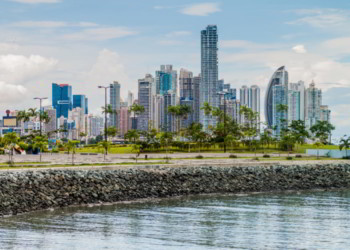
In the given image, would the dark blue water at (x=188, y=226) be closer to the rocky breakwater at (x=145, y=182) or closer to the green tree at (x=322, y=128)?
the rocky breakwater at (x=145, y=182)

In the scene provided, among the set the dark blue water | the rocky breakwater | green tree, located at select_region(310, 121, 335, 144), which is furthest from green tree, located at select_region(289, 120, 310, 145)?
the dark blue water

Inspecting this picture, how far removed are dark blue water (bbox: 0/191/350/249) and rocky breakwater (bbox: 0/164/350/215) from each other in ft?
8.70

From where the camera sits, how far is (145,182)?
5506 cm

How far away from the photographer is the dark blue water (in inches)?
1240

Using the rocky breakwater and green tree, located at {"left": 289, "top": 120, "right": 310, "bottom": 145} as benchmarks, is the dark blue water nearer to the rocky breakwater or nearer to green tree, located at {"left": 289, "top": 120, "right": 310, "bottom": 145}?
the rocky breakwater

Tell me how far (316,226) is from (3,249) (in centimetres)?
1951

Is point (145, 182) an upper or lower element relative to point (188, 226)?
upper

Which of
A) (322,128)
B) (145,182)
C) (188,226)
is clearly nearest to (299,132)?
(322,128)

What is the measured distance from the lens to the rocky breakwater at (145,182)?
45562 mm

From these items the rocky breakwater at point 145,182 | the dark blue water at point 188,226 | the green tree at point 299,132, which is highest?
the green tree at point 299,132

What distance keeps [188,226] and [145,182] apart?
17.9 metres

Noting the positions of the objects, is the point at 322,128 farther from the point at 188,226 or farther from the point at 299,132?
the point at 188,226

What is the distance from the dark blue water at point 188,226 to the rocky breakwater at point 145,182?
2651mm

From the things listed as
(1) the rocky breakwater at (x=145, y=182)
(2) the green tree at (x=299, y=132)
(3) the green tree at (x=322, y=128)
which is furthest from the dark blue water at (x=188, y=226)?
(3) the green tree at (x=322, y=128)
